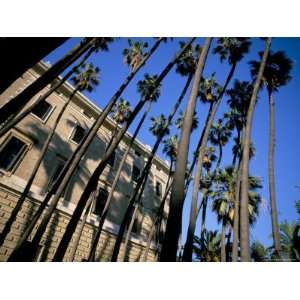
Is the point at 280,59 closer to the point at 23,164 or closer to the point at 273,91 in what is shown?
the point at 273,91

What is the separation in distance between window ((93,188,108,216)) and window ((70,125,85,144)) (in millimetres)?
4974

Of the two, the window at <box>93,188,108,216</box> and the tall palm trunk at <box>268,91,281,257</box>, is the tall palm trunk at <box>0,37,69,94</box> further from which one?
the window at <box>93,188,108,216</box>

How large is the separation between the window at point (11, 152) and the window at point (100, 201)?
7276 mm

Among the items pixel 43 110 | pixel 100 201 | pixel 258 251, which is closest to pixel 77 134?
pixel 43 110

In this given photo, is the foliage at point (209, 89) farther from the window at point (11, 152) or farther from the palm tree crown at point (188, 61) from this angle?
the window at point (11, 152)

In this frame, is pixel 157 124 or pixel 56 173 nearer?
pixel 56 173

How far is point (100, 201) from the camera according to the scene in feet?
60.8

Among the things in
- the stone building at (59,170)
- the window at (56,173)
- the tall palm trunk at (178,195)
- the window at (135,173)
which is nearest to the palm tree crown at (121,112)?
the stone building at (59,170)

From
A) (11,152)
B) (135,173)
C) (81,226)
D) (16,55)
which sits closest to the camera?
(16,55)

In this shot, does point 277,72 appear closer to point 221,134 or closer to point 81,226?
point 221,134

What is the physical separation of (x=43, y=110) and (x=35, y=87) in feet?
38.2
